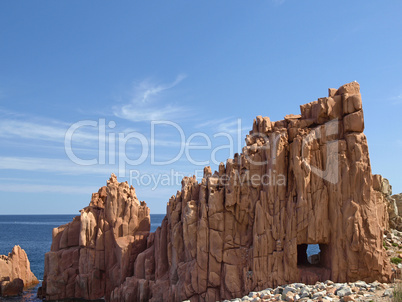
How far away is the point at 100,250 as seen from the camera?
1549 inches

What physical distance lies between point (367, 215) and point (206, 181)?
12.8 m

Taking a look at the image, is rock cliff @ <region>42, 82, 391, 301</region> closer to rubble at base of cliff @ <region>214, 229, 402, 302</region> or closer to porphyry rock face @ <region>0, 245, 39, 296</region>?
rubble at base of cliff @ <region>214, 229, 402, 302</region>

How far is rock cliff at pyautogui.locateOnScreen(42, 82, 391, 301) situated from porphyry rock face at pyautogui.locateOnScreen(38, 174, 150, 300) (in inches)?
110

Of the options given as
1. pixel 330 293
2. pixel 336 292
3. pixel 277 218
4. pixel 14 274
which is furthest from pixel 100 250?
pixel 336 292

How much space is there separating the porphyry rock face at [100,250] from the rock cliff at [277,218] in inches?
110

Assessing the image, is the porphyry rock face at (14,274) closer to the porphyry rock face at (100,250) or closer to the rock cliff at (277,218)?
the porphyry rock face at (100,250)

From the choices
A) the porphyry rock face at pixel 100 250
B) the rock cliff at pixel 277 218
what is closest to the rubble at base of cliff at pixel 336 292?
the rock cliff at pixel 277 218

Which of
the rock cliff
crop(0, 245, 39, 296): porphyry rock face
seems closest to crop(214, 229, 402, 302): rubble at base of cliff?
the rock cliff

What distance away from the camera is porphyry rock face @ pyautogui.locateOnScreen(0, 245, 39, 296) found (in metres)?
41.4

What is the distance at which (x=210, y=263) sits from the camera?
97.3 ft

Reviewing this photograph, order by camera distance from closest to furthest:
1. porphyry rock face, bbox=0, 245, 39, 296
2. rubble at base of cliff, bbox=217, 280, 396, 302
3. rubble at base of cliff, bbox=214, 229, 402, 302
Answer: rubble at base of cliff, bbox=214, 229, 402, 302 < rubble at base of cliff, bbox=217, 280, 396, 302 < porphyry rock face, bbox=0, 245, 39, 296

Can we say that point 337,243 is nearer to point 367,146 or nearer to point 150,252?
point 367,146

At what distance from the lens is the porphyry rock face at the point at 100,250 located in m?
38.6

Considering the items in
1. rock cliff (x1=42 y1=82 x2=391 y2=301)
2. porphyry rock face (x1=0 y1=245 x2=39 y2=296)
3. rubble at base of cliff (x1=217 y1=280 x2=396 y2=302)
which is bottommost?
porphyry rock face (x1=0 y1=245 x2=39 y2=296)
